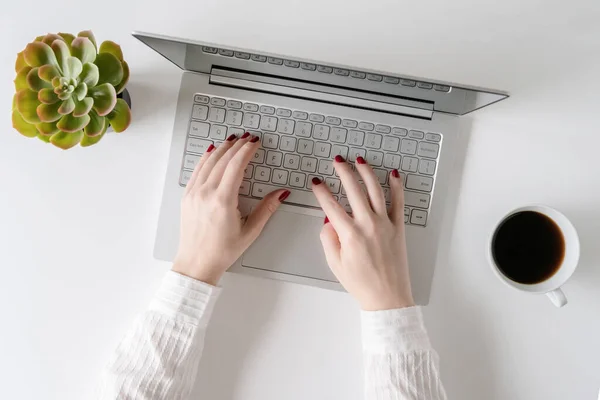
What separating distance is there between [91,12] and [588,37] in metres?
0.78

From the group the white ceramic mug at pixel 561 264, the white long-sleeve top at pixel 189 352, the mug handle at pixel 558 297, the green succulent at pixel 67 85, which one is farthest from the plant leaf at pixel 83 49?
the mug handle at pixel 558 297

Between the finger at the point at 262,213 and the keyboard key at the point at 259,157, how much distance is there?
55mm

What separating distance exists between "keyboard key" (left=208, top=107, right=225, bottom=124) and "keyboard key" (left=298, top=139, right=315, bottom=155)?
0.41 ft

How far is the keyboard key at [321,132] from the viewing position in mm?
684

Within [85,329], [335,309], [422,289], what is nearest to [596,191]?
[422,289]

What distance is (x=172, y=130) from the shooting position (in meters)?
0.71

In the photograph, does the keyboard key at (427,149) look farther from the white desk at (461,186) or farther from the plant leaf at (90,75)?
the plant leaf at (90,75)

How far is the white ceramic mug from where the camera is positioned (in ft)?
2.09

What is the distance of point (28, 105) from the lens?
0.60 metres

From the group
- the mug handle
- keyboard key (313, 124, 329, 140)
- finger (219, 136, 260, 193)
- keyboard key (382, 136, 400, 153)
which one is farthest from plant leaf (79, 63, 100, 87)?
the mug handle

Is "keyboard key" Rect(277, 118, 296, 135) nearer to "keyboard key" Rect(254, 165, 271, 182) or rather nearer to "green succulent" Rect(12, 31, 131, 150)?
"keyboard key" Rect(254, 165, 271, 182)

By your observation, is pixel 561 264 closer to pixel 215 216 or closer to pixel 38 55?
pixel 215 216

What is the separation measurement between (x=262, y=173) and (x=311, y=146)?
87 millimetres

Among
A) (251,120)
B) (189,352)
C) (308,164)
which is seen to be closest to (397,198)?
(308,164)
